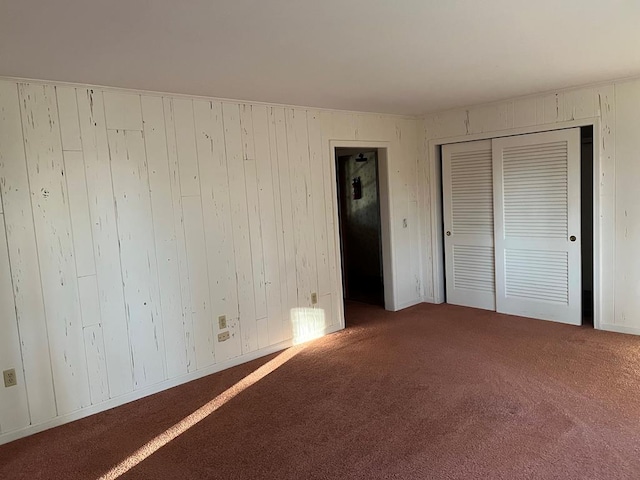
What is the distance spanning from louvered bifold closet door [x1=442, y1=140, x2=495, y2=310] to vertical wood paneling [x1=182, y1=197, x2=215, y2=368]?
3034 mm

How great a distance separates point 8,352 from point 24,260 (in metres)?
0.58

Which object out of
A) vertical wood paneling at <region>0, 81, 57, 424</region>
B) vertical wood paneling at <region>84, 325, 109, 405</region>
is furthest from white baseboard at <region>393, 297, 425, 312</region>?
vertical wood paneling at <region>0, 81, 57, 424</region>

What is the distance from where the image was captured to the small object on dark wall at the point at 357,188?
6891 mm

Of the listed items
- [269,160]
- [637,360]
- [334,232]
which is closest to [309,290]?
[334,232]

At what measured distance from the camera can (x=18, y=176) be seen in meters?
3.01

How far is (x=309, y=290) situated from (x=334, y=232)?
0.65 meters

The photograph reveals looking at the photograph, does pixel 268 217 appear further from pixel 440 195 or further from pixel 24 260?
pixel 440 195

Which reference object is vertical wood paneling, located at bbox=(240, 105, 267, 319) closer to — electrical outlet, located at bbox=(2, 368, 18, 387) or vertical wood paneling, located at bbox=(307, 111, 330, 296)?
vertical wood paneling, located at bbox=(307, 111, 330, 296)

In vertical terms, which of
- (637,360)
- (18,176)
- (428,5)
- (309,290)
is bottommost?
(637,360)

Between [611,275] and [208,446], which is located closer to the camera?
[208,446]

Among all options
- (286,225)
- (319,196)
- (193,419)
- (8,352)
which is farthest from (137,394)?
(319,196)

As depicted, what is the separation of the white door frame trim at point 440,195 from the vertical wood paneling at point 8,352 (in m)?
4.33

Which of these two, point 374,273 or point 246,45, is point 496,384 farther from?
point 374,273

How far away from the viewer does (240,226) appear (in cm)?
412
